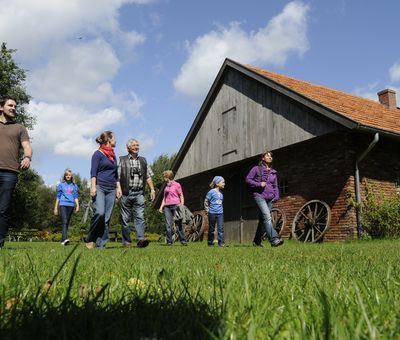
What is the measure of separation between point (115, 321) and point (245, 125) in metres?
16.1

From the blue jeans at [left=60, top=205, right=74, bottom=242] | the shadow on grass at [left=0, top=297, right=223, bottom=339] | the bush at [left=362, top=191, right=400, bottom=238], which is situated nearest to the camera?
the shadow on grass at [left=0, top=297, right=223, bottom=339]

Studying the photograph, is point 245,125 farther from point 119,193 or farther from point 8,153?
point 8,153

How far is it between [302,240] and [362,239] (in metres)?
2.13

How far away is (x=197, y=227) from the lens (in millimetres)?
19266

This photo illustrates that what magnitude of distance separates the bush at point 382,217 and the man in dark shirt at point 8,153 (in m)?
9.69

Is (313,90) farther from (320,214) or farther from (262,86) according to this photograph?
(320,214)

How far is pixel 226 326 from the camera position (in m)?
1.20

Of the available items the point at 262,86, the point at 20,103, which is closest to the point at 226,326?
the point at 262,86

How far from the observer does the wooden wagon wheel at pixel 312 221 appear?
1298cm

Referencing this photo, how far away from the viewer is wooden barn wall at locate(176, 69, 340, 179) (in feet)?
47.1

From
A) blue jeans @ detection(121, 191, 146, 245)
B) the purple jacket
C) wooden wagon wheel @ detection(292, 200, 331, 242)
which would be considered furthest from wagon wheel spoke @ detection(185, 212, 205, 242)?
the purple jacket

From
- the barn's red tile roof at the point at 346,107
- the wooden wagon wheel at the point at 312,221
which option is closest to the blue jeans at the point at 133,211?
the wooden wagon wheel at the point at 312,221

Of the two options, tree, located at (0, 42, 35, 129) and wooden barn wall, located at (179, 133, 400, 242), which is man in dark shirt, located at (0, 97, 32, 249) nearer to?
wooden barn wall, located at (179, 133, 400, 242)

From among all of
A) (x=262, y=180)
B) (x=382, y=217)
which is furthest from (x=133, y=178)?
(x=382, y=217)
